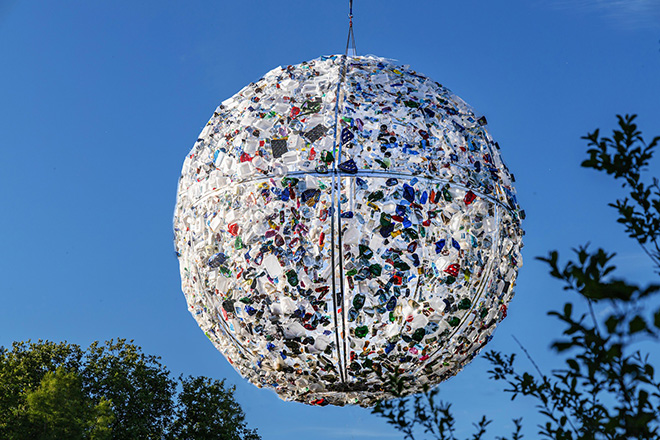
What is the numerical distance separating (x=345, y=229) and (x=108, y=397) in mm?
16873

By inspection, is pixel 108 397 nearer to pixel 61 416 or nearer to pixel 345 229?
pixel 61 416

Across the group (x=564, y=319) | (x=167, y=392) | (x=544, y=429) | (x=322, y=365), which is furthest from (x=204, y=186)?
(x=167, y=392)

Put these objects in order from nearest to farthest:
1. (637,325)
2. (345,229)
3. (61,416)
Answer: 1. (637,325)
2. (345,229)
3. (61,416)

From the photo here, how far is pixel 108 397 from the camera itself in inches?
769

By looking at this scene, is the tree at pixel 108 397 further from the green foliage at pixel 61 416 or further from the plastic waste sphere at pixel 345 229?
the plastic waste sphere at pixel 345 229

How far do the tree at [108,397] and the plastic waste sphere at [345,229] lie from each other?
13415 mm

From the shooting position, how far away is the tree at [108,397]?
17188 millimetres

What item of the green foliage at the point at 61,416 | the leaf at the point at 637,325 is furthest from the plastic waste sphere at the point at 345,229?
the green foliage at the point at 61,416

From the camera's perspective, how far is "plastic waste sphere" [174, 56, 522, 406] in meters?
4.73

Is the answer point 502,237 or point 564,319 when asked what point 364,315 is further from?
point 564,319

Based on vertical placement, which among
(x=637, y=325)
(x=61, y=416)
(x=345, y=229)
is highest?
(x=61, y=416)

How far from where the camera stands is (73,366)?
66.6ft

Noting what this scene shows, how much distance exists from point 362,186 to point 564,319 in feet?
7.99

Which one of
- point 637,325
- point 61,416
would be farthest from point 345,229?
point 61,416
